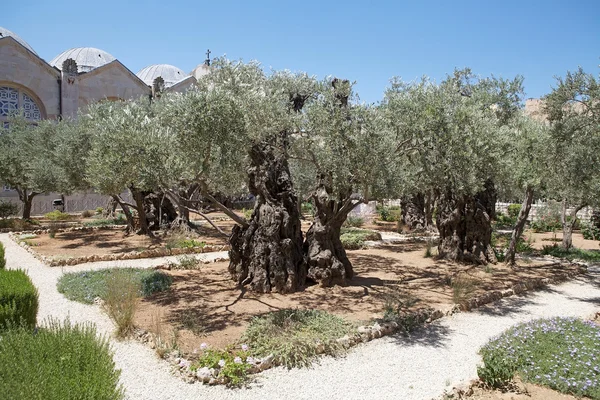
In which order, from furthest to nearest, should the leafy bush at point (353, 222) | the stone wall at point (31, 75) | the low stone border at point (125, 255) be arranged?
1. the stone wall at point (31, 75)
2. the leafy bush at point (353, 222)
3. the low stone border at point (125, 255)

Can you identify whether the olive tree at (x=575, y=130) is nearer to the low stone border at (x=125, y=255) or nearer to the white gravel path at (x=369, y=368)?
the white gravel path at (x=369, y=368)

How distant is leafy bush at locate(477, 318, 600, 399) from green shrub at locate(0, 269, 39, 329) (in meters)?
7.49

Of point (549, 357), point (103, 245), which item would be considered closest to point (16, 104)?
point (103, 245)

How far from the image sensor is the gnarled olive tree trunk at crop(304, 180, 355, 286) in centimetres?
1180

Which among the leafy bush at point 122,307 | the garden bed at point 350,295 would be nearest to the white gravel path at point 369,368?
the leafy bush at point 122,307

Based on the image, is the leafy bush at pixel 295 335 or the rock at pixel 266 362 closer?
the rock at pixel 266 362

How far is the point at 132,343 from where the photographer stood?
779cm

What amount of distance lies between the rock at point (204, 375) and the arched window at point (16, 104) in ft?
137

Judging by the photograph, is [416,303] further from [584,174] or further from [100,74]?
[100,74]

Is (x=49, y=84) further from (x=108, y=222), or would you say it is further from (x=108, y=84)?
(x=108, y=222)

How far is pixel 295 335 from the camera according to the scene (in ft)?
25.7

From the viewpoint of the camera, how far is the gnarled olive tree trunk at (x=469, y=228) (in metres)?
16.1

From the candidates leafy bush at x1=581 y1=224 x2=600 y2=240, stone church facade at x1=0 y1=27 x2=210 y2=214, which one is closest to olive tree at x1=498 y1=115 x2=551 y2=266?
leafy bush at x1=581 y1=224 x2=600 y2=240

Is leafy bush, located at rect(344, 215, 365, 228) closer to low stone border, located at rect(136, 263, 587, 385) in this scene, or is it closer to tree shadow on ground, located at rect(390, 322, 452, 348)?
low stone border, located at rect(136, 263, 587, 385)
